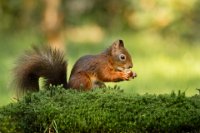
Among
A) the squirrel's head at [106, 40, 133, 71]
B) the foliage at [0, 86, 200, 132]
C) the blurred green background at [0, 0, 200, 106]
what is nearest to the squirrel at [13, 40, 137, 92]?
the squirrel's head at [106, 40, 133, 71]

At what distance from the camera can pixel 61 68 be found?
480 centimetres

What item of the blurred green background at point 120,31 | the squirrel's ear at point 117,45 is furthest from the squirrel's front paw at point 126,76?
the blurred green background at point 120,31

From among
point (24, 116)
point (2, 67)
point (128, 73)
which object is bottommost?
point (24, 116)

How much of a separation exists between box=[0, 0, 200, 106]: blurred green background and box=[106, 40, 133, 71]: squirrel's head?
4621 millimetres

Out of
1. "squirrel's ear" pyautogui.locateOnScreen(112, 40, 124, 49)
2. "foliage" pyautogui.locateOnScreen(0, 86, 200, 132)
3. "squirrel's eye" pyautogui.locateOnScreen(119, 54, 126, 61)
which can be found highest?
"squirrel's ear" pyautogui.locateOnScreen(112, 40, 124, 49)

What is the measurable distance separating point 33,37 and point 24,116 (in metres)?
12.1

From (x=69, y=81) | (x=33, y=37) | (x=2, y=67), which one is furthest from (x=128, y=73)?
(x=33, y=37)

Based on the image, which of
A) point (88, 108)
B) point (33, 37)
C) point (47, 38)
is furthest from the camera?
point (33, 37)

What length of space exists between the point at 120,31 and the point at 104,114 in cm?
1224

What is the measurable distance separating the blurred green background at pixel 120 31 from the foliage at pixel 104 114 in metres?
5.99

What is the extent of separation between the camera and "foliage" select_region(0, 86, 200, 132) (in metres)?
3.68

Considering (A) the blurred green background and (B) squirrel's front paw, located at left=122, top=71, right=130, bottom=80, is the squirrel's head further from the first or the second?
(A) the blurred green background

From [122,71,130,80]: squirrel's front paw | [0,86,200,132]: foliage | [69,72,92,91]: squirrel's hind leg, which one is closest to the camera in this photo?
[0,86,200,132]: foliage

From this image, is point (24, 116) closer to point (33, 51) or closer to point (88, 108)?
point (88, 108)
